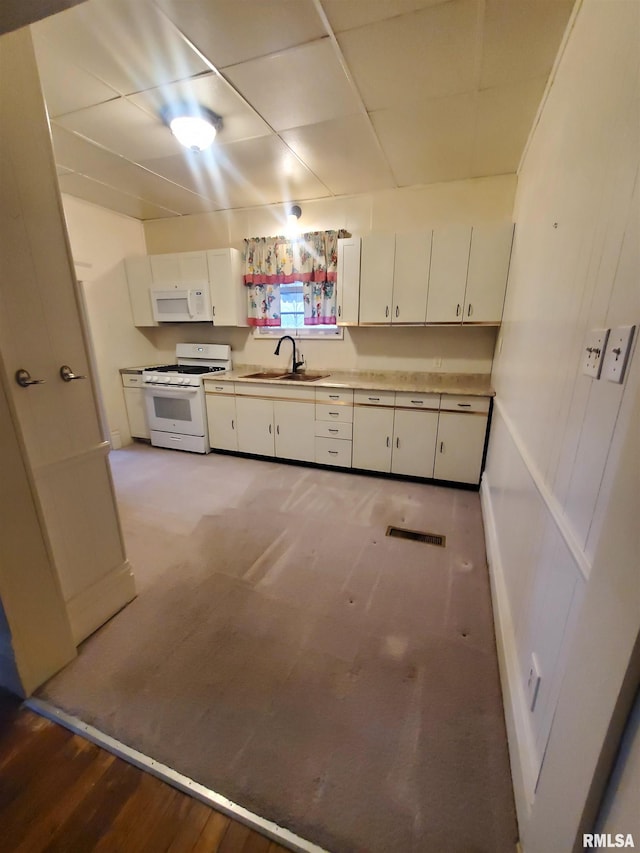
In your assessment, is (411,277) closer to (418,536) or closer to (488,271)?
(488,271)

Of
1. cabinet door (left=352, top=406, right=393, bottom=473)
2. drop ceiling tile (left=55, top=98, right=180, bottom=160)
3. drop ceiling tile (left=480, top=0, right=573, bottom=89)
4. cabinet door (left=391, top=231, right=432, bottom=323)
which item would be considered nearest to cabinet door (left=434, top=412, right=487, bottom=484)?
cabinet door (left=352, top=406, right=393, bottom=473)

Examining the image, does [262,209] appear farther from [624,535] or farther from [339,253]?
[624,535]

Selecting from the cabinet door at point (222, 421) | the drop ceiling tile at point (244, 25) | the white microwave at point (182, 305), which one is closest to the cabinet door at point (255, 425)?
the cabinet door at point (222, 421)

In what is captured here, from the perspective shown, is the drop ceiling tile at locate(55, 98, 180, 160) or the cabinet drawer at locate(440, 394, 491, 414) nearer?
the drop ceiling tile at locate(55, 98, 180, 160)

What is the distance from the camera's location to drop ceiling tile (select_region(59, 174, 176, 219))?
306 centimetres

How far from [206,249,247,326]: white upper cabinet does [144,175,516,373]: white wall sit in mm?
285

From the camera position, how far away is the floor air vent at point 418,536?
2.24m

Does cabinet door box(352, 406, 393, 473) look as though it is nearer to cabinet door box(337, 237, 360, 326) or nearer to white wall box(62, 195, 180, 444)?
cabinet door box(337, 237, 360, 326)

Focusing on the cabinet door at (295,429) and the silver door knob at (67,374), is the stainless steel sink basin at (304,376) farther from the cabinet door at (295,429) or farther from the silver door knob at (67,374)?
the silver door knob at (67,374)

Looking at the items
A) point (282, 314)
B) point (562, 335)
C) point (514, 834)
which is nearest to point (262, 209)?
point (282, 314)

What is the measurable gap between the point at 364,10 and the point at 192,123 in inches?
46.9

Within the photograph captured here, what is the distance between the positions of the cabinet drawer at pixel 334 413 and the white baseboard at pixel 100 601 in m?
2.04

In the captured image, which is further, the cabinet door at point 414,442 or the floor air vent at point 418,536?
the cabinet door at point 414,442

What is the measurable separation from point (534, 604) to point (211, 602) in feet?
4.81
